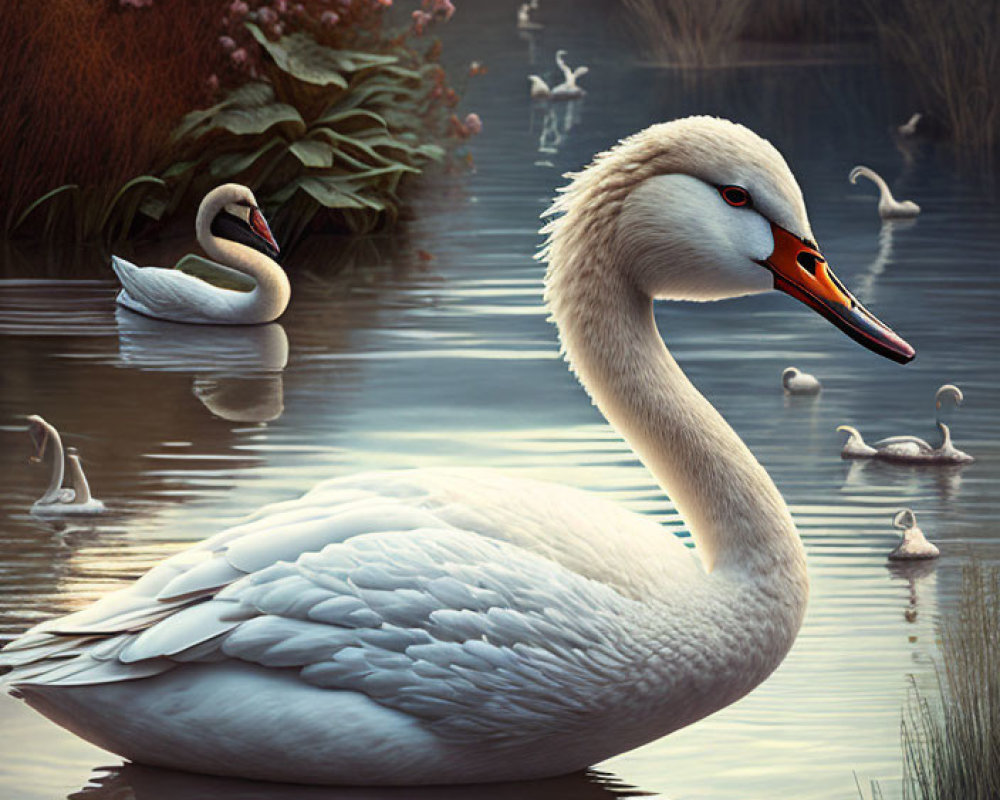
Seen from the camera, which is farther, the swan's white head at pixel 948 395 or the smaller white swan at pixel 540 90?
the smaller white swan at pixel 540 90

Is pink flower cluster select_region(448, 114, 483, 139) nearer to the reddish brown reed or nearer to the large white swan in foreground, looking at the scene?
the reddish brown reed

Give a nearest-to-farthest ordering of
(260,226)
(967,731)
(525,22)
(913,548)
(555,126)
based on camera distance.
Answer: (967,731)
(913,548)
(260,226)
(555,126)
(525,22)

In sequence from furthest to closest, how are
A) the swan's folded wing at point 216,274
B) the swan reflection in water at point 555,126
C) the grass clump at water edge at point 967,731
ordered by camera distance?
the swan reflection in water at point 555,126
the swan's folded wing at point 216,274
the grass clump at water edge at point 967,731

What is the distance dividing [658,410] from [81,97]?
11020 millimetres

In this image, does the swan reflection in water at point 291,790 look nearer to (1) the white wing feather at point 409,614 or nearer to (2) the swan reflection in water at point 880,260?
(1) the white wing feather at point 409,614

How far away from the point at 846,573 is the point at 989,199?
12.2 m

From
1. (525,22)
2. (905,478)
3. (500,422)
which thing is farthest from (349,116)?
(525,22)

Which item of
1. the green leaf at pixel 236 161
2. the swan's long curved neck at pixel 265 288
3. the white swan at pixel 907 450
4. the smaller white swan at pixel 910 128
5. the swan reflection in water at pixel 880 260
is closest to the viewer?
the white swan at pixel 907 450

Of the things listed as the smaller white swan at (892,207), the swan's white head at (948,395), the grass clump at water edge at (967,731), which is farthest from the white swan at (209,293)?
the grass clump at water edge at (967,731)

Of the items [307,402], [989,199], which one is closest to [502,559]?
[307,402]

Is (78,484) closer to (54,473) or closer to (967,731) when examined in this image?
(54,473)

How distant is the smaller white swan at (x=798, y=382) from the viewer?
9695 millimetres

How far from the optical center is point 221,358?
11.0 m

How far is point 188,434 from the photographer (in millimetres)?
8773
